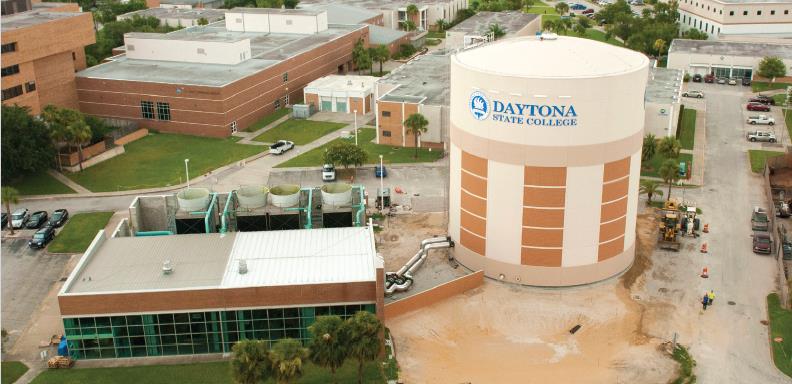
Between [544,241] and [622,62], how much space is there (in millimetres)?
14409

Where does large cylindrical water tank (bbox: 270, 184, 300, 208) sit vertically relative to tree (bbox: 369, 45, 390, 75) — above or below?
below

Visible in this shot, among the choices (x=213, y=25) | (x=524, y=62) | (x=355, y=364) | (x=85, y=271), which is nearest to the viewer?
(x=355, y=364)

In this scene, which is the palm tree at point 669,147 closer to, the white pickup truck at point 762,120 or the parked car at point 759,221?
the parked car at point 759,221

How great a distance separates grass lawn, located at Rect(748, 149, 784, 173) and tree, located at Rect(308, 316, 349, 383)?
5874 cm

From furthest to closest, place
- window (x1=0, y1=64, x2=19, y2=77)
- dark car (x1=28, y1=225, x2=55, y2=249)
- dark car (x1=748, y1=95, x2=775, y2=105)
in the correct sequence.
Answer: dark car (x1=748, y1=95, x2=775, y2=105)
window (x1=0, y1=64, x2=19, y2=77)
dark car (x1=28, y1=225, x2=55, y2=249)

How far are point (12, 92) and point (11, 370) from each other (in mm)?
50234

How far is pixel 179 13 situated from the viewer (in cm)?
16062

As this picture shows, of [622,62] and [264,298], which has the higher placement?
[622,62]

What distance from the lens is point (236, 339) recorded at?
51.2 m

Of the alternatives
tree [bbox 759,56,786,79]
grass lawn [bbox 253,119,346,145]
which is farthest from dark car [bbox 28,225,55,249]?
tree [bbox 759,56,786,79]

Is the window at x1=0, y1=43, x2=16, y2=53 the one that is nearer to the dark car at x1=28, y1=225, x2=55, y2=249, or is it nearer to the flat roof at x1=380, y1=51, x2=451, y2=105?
the dark car at x1=28, y1=225, x2=55, y2=249

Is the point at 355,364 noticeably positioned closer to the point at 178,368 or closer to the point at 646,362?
the point at 178,368

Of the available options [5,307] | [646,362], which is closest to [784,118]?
[646,362]

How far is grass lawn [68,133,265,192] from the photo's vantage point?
83.8 metres
